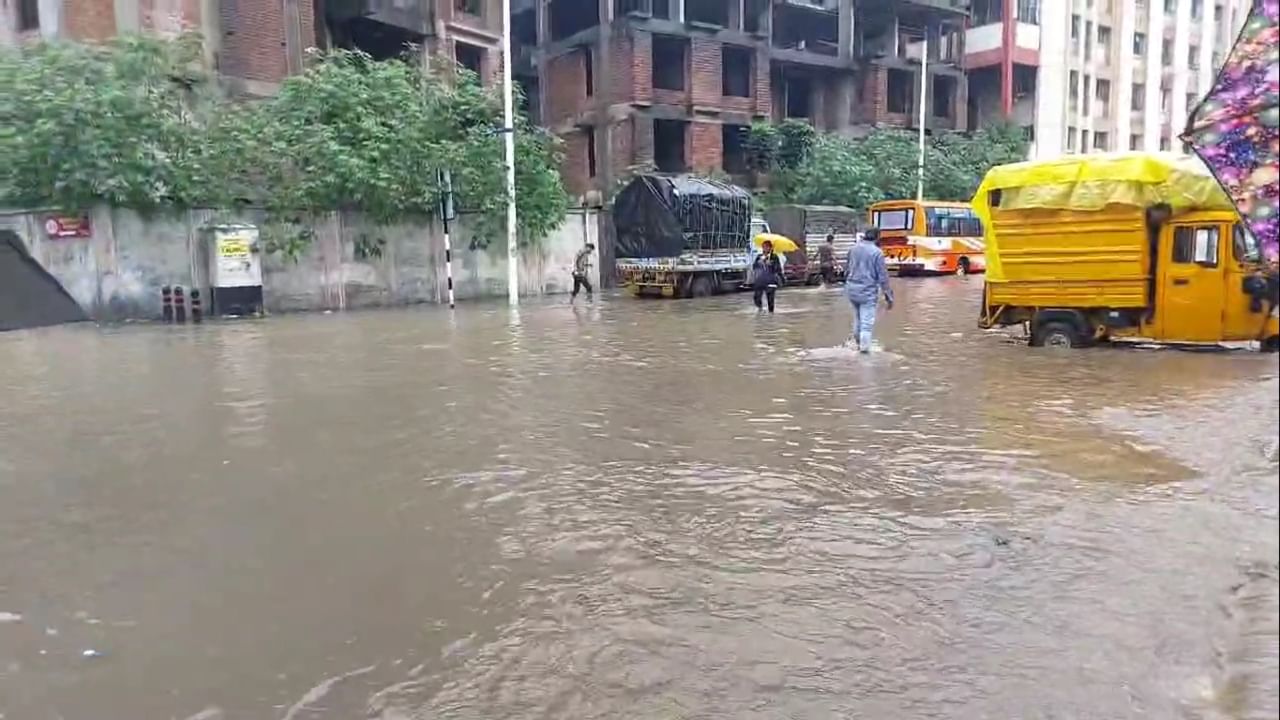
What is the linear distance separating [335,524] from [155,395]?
5665 millimetres

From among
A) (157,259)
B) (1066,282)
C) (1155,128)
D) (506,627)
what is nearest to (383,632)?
(506,627)

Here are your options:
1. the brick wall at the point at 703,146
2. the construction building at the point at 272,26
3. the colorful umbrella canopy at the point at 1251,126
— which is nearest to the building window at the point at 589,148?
the brick wall at the point at 703,146

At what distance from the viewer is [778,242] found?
2912 cm

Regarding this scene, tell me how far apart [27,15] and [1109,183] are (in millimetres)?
24769

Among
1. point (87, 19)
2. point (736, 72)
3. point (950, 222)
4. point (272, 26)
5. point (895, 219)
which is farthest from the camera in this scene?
point (736, 72)

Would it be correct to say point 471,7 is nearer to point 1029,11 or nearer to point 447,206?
point 447,206

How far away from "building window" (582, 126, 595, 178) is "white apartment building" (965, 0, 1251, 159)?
22.5 m

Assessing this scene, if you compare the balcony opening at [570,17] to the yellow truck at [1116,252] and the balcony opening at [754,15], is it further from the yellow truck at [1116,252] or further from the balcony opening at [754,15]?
the yellow truck at [1116,252]

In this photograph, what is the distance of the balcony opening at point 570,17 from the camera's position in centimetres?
4031

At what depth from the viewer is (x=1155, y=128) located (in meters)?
55.6

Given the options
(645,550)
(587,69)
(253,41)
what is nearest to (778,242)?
(587,69)

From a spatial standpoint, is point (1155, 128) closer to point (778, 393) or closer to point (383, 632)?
point (778, 393)

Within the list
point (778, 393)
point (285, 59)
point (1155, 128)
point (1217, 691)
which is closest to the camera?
point (1217, 691)

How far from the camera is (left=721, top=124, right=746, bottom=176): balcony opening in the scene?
131 feet
